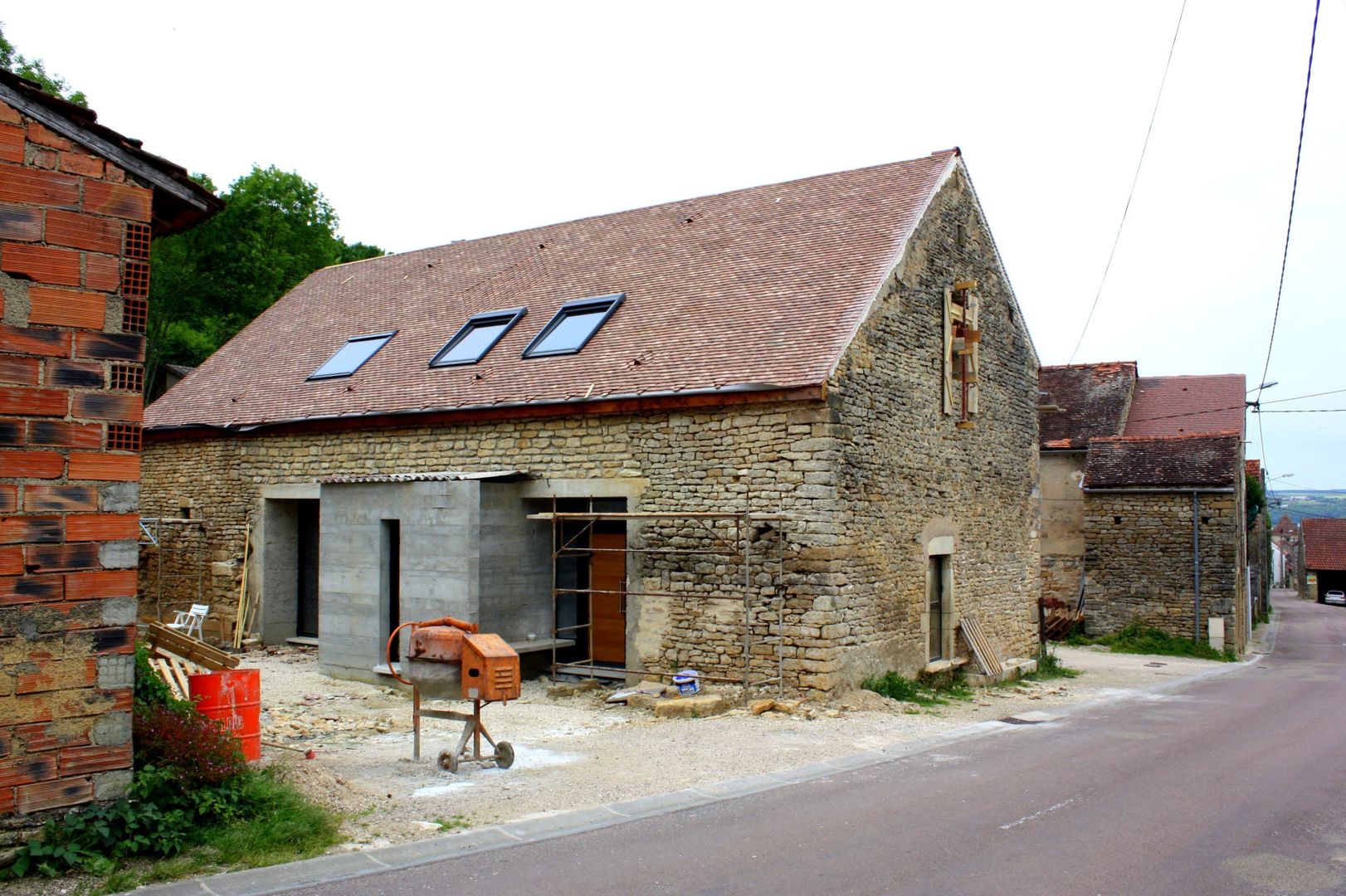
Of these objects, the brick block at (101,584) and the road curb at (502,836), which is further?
the brick block at (101,584)

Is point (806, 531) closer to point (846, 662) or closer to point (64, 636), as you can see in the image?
point (846, 662)

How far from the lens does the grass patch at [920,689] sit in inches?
482

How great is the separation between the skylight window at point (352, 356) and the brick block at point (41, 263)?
10.7m

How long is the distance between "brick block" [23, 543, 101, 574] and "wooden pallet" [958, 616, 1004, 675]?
38.5ft

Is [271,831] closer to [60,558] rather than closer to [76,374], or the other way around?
[60,558]

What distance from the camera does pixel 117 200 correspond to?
21.8ft

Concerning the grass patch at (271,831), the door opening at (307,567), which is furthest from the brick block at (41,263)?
the door opening at (307,567)

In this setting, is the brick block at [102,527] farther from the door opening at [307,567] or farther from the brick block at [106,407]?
the door opening at [307,567]

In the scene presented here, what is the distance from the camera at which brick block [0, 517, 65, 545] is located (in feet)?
19.7

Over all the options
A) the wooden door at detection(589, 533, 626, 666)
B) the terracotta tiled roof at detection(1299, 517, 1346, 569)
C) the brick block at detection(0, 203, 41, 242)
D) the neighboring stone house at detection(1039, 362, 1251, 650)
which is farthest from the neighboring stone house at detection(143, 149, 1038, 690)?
the terracotta tiled roof at detection(1299, 517, 1346, 569)

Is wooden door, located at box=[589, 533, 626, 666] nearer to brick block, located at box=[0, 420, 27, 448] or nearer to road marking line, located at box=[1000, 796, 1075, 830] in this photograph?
road marking line, located at box=[1000, 796, 1075, 830]

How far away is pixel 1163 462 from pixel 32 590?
22.7 metres


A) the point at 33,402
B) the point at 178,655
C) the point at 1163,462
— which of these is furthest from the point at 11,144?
the point at 1163,462

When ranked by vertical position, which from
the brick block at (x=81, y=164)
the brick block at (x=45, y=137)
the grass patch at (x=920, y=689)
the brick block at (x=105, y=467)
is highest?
the brick block at (x=45, y=137)
